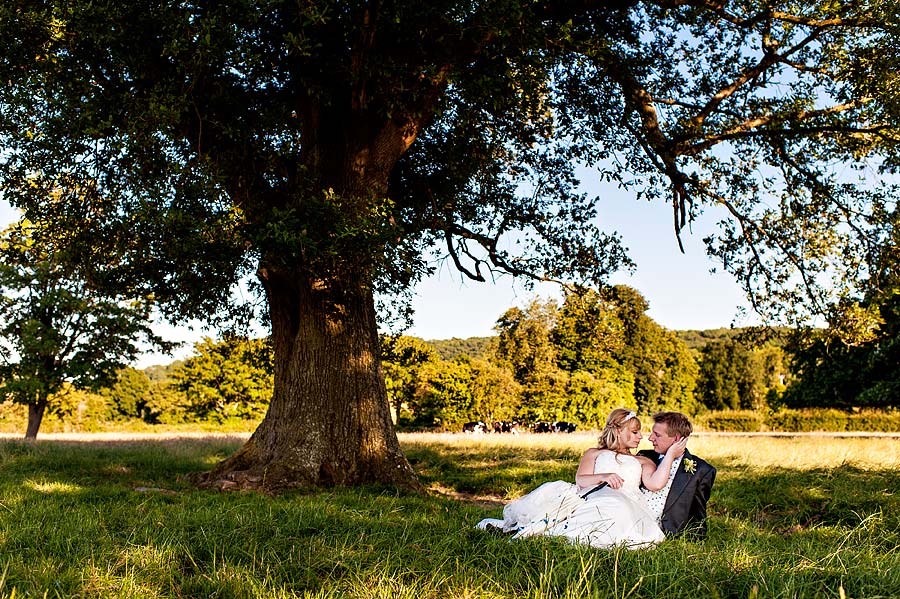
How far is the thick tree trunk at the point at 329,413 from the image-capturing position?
425 inches

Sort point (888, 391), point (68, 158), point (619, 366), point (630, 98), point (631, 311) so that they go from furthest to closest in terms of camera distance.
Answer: point (619, 366), point (888, 391), point (631, 311), point (630, 98), point (68, 158)

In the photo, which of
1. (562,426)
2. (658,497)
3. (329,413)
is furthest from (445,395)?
(658,497)

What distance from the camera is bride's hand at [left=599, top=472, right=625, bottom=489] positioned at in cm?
653

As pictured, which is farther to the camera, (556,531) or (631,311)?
(631,311)

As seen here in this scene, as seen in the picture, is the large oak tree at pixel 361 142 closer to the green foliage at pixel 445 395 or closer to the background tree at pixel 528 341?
Result: the background tree at pixel 528 341

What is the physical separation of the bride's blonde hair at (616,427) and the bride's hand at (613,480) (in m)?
0.37

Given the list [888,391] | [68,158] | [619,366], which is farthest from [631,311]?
[619,366]

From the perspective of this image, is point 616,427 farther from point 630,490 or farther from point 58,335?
point 58,335

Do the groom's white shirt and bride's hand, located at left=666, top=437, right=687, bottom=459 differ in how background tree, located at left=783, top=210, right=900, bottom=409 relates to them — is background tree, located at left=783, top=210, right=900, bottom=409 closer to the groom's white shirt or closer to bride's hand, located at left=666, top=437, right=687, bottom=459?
bride's hand, located at left=666, top=437, right=687, bottom=459

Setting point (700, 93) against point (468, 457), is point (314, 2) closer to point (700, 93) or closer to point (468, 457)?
point (700, 93)

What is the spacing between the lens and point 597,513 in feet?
19.7

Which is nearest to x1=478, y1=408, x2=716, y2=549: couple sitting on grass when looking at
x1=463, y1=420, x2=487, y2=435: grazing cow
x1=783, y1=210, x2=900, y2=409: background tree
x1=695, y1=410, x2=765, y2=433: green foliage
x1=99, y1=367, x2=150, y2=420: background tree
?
x1=783, y1=210, x2=900, y2=409: background tree

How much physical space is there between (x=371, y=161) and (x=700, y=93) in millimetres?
6514

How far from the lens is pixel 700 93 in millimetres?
13234
